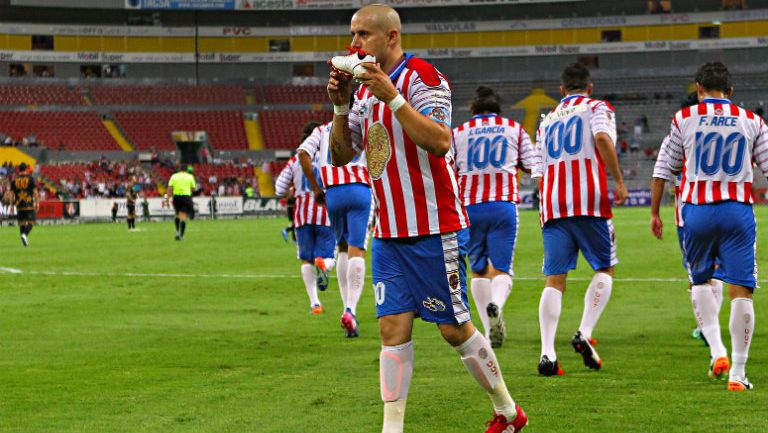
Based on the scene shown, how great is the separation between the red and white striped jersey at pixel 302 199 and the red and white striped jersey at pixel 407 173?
6.91 meters

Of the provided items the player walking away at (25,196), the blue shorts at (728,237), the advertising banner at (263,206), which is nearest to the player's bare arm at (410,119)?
the blue shorts at (728,237)

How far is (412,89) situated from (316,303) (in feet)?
25.2

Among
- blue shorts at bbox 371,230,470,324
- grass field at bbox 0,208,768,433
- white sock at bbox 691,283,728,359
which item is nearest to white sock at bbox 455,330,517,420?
blue shorts at bbox 371,230,470,324

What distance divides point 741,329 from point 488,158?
3.37 meters

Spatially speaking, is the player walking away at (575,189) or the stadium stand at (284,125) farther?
the stadium stand at (284,125)

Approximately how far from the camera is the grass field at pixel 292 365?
6406mm

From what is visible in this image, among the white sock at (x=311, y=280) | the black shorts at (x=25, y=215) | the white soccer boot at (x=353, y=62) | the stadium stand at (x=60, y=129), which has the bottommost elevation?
the white sock at (x=311, y=280)

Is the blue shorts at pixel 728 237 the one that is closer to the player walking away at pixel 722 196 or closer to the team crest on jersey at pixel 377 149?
the player walking away at pixel 722 196

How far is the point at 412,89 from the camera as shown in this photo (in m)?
5.39

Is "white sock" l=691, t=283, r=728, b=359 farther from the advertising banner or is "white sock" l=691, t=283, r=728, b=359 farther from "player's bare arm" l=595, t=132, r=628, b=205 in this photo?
the advertising banner

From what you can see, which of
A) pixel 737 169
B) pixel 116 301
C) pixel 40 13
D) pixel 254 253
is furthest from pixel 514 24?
pixel 737 169

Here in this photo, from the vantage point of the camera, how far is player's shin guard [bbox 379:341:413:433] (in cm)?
528

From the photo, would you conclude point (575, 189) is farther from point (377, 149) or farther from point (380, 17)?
point (380, 17)

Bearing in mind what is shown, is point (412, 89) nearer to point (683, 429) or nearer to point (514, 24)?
point (683, 429)
